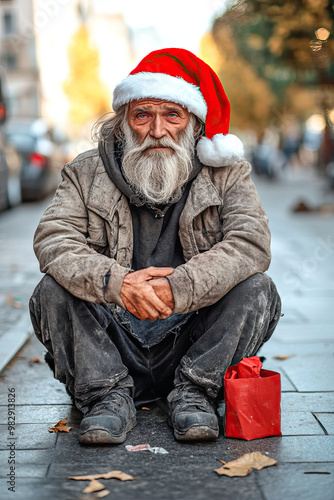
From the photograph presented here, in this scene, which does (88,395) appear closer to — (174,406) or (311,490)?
(174,406)

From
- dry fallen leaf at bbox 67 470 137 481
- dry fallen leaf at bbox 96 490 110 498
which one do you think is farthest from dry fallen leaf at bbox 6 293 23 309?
dry fallen leaf at bbox 96 490 110 498

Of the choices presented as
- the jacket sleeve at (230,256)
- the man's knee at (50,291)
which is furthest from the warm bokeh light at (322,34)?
the man's knee at (50,291)

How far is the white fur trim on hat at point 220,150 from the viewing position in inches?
125

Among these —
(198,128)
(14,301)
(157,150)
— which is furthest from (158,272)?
(14,301)

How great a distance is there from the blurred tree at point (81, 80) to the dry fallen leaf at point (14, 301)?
42.1 m

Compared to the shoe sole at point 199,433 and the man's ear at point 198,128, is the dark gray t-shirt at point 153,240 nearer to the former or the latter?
the man's ear at point 198,128

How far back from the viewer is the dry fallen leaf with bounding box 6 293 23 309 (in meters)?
5.54

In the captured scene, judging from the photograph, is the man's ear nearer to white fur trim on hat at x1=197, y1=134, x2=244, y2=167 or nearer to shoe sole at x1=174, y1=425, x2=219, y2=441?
white fur trim on hat at x1=197, y1=134, x2=244, y2=167

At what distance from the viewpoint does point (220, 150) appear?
126 inches

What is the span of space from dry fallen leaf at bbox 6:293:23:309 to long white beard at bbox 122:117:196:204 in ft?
8.45

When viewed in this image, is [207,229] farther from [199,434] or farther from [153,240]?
[199,434]

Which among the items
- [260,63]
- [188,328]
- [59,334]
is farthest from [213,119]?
[260,63]

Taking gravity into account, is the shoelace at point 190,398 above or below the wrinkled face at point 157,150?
below

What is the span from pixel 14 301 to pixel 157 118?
285cm
